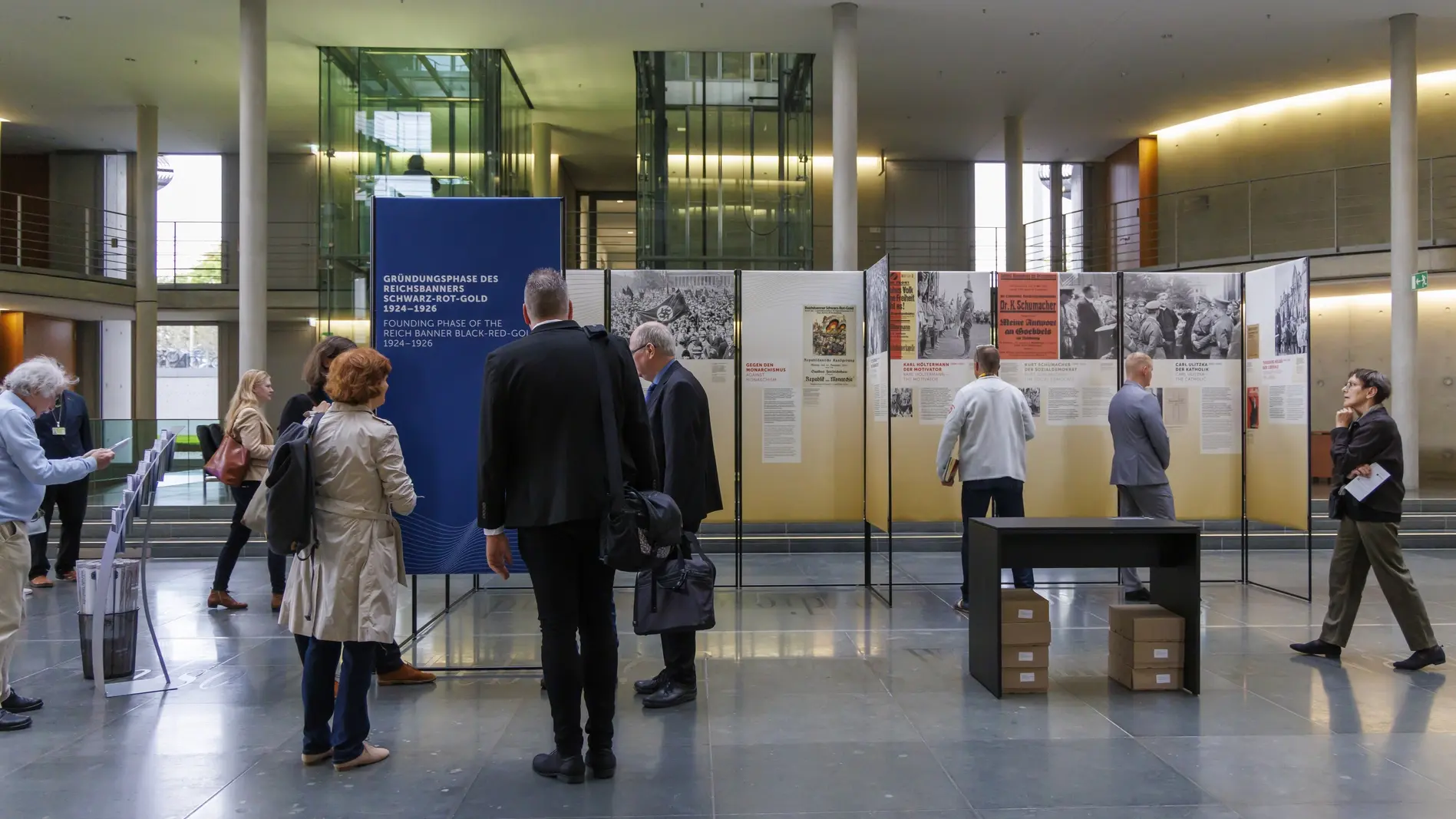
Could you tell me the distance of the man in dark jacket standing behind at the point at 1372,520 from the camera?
4.78 meters

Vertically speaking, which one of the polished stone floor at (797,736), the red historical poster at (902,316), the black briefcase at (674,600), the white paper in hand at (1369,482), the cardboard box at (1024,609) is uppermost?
the red historical poster at (902,316)

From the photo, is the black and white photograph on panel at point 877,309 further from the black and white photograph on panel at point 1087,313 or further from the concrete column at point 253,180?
the concrete column at point 253,180

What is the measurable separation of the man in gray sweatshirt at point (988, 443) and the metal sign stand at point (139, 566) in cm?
446

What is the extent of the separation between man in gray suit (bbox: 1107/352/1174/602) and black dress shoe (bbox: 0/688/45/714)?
20.8 ft

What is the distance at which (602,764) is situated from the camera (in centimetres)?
337

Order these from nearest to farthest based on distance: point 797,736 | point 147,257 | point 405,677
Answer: point 797,736 → point 405,677 → point 147,257

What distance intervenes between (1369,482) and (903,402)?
3097 mm

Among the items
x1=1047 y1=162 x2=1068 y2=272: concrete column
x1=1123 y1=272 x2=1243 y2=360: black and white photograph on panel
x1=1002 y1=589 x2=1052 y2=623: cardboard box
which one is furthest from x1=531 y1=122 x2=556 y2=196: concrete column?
x1=1002 y1=589 x2=1052 y2=623: cardboard box

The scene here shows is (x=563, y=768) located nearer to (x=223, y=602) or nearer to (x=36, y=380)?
(x=36, y=380)

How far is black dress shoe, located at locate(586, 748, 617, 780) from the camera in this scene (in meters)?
3.37

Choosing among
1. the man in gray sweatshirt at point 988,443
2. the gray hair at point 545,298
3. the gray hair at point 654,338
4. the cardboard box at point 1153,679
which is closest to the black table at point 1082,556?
the cardboard box at point 1153,679

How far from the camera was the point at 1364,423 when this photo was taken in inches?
192

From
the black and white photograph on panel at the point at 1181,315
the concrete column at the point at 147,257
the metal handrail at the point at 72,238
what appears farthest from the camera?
the metal handrail at the point at 72,238

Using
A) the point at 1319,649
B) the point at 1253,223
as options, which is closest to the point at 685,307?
the point at 1319,649
